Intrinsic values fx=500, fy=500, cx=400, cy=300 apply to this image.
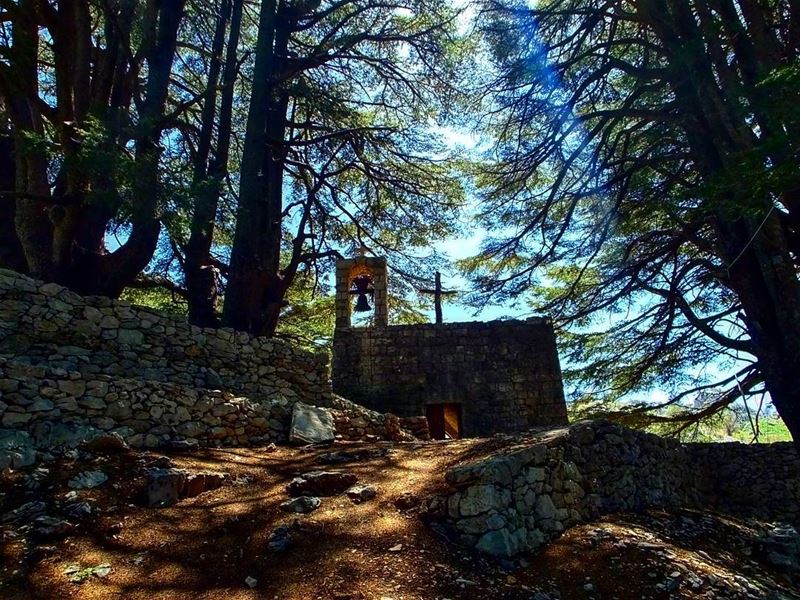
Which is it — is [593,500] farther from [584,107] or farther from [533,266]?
[584,107]

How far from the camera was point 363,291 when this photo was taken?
11992mm

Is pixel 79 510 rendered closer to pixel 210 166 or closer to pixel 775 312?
pixel 775 312

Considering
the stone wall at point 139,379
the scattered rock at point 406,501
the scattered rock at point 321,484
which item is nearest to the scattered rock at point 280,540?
the scattered rock at point 321,484

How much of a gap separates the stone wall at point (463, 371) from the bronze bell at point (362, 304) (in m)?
0.82

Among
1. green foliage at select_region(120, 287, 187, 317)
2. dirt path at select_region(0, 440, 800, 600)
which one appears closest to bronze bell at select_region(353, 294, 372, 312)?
green foliage at select_region(120, 287, 187, 317)

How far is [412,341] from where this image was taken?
1106 centimetres

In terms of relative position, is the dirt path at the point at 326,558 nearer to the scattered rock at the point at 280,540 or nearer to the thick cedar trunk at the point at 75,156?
the scattered rock at the point at 280,540

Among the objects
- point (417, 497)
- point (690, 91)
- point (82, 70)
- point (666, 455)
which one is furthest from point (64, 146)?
point (666, 455)

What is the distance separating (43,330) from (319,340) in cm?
836

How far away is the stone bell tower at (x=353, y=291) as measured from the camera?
1150 centimetres

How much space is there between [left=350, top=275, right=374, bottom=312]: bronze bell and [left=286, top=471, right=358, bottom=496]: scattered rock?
23.4ft

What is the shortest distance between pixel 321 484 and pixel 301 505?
0.44m

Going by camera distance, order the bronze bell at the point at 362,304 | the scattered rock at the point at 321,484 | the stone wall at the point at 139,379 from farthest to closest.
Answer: the bronze bell at the point at 362,304
the stone wall at the point at 139,379
the scattered rock at the point at 321,484

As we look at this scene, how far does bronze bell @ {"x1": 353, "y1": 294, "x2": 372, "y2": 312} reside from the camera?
1192 centimetres
